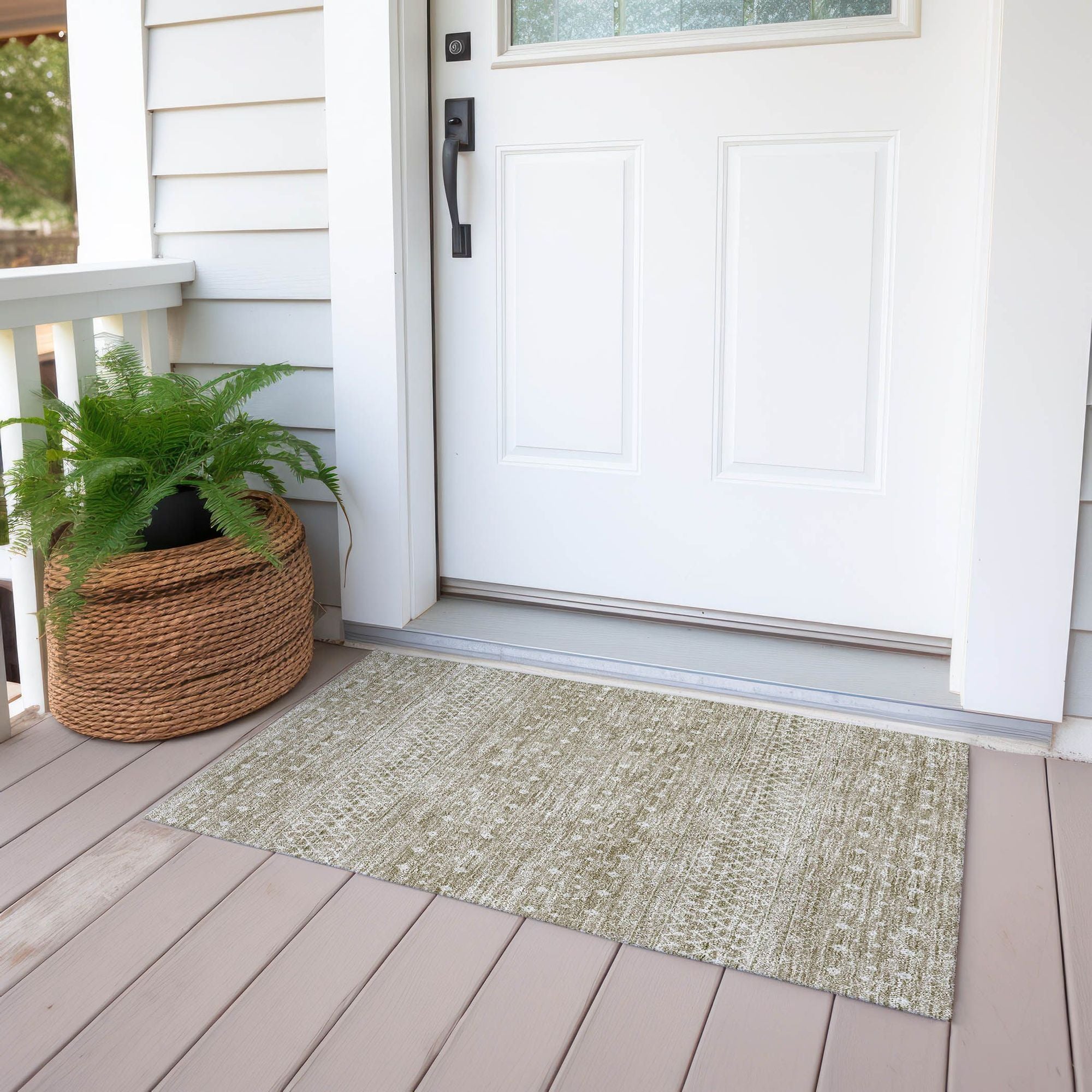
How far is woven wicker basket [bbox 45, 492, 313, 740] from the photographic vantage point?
1.75 m

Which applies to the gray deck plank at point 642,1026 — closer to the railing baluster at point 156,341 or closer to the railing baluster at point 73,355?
the railing baluster at point 73,355

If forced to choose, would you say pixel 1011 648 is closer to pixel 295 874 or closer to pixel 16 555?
pixel 295 874

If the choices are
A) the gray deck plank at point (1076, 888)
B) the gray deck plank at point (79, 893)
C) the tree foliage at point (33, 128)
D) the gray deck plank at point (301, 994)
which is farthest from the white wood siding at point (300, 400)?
the tree foliage at point (33, 128)

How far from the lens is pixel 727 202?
194cm

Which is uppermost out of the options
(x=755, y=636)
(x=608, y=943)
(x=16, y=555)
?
(x=16, y=555)

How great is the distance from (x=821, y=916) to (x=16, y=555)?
1511 mm

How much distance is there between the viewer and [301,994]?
3.98 ft

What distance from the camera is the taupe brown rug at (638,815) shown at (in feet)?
4.33

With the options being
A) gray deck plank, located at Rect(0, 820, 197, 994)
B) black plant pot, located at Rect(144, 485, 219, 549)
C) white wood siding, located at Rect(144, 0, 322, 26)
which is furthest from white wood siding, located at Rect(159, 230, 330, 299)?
gray deck plank, located at Rect(0, 820, 197, 994)

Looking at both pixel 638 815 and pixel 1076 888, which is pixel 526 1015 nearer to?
pixel 638 815

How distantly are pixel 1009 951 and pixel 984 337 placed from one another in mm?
904

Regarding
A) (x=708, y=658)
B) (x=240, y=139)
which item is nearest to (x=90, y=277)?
(x=240, y=139)

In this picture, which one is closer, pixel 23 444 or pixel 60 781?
pixel 60 781

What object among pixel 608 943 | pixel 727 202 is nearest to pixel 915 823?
pixel 608 943
